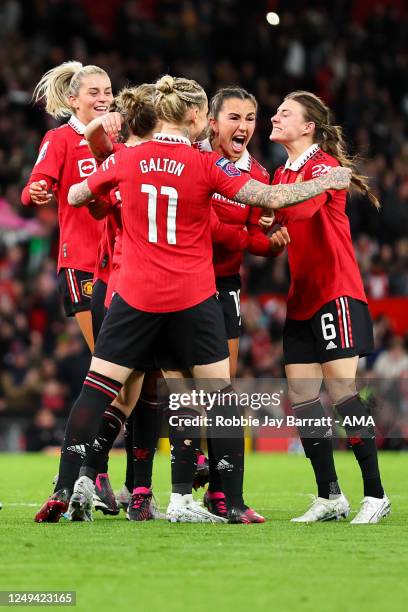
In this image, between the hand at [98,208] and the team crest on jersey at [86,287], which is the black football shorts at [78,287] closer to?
the team crest on jersey at [86,287]

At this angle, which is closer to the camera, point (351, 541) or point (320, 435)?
point (351, 541)

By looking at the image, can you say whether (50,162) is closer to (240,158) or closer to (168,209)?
(240,158)

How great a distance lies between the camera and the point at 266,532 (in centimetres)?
597

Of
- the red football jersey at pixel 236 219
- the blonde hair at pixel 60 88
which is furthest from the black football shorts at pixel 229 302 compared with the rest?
the blonde hair at pixel 60 88

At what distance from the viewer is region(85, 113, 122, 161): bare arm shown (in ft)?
21.1

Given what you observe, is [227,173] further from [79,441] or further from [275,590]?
[275,590]

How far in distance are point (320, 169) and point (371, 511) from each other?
1.86 metres

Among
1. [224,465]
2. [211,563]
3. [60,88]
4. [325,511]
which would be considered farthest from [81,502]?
[60,88]

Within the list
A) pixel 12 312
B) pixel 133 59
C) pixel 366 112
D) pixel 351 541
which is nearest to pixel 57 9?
pixel 133 59

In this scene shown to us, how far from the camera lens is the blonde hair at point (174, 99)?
6195mm

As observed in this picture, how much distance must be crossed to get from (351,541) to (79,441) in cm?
146

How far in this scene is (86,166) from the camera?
7.73m

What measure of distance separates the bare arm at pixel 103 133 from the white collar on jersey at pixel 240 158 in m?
0.56

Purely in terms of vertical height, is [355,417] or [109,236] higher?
[109,236]
